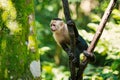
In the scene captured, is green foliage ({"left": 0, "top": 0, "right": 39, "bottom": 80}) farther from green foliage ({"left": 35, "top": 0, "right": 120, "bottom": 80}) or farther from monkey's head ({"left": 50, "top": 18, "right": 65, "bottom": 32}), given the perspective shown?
green foliage ({"left": 35, "top": 0, "right": 120, "bottom": 80})

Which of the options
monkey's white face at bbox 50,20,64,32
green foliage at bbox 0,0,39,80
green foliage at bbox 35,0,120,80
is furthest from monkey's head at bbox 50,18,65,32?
green foliage at bbox 0,0,39,80

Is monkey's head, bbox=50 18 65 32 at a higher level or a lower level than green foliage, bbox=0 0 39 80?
higher

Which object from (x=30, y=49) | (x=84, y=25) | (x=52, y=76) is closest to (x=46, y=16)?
(x=84, y=25)

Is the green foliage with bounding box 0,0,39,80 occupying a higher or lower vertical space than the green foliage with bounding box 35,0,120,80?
lower

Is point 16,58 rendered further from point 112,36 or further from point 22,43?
point 112,36

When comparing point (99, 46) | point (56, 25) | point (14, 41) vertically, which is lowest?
point (14, 41)

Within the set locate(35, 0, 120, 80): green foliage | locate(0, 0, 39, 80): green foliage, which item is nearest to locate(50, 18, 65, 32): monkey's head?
locate(35, 0, 120, 80): green foliage

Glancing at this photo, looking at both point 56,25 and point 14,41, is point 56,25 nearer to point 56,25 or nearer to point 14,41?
point 56,25

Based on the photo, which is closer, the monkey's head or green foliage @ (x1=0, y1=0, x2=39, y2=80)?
Answer: green foliage @ (x1=0, y1=0, x2=39, y2=80)

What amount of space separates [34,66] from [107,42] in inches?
45.2

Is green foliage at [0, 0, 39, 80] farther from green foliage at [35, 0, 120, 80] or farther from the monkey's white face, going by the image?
green foliage at [35, 0, 120, 80]

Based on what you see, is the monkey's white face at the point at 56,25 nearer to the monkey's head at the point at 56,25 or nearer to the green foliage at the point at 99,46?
the monkey's head at the point at 56,25

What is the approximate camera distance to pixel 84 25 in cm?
788

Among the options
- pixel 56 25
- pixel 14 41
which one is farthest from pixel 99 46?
pixel 14 41
